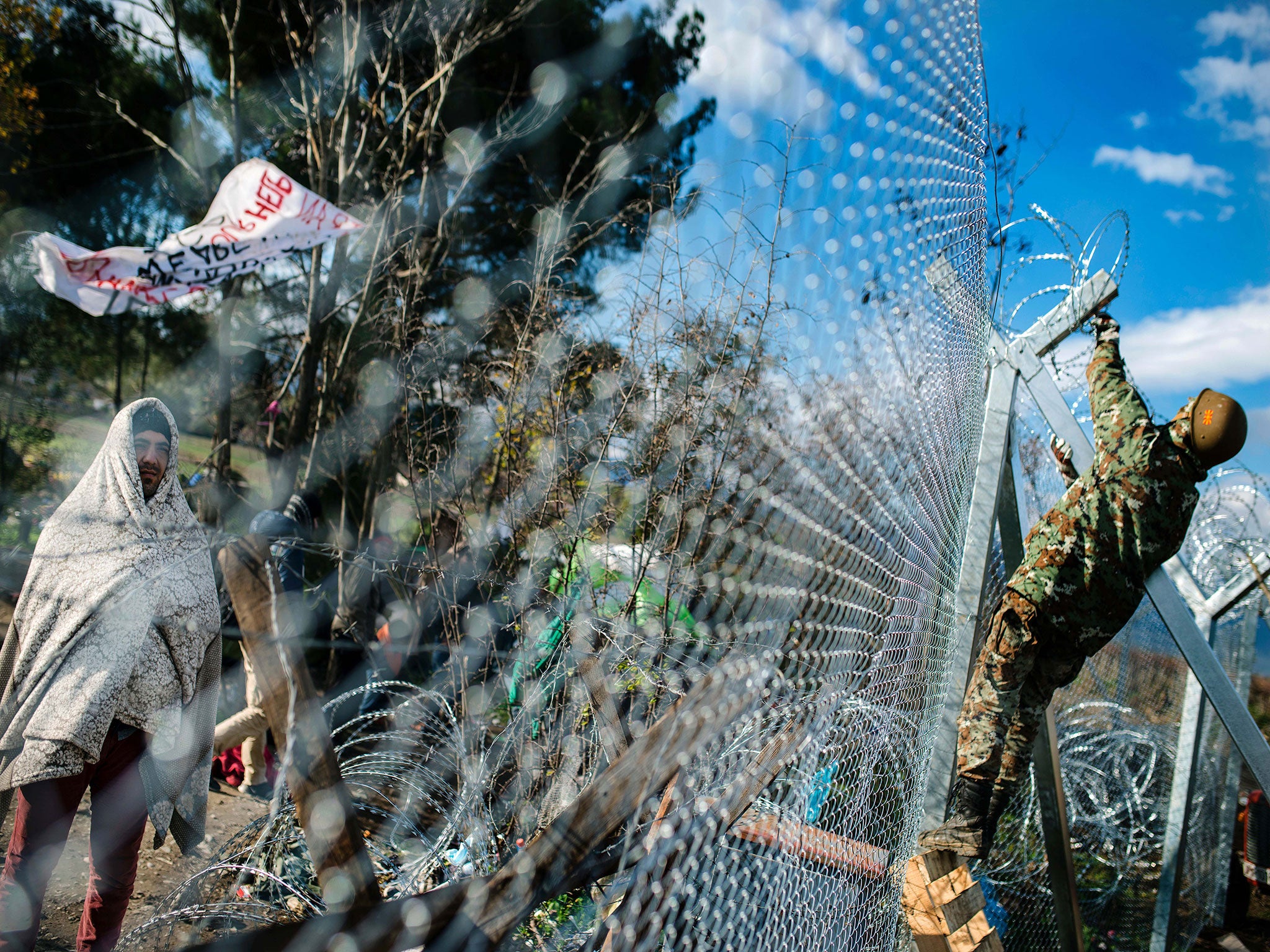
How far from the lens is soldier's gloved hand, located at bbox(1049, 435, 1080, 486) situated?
2.62 metres

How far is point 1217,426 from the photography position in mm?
2182

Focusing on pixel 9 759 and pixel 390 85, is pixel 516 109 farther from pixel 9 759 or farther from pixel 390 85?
pixel 9 759

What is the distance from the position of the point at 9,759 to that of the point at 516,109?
22.0 feet

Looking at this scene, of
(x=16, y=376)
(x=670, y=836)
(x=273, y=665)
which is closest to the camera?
(x=273, y=665)

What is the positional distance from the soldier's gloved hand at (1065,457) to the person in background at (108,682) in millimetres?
3187

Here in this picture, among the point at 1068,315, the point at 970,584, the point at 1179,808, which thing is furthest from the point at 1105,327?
the point at 1179,808

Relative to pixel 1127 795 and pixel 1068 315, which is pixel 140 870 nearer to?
pixel 1068 315

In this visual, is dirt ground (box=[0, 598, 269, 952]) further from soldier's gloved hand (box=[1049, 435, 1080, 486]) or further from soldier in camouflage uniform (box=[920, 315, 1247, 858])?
soldier's gloved hand (box=[1049, 435, 1080, 486])

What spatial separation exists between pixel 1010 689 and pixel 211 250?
5596 mm

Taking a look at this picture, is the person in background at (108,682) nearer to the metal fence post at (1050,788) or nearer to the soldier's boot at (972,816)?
the soldier's boot at (972,816)

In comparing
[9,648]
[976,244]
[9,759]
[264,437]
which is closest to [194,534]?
[9,648]

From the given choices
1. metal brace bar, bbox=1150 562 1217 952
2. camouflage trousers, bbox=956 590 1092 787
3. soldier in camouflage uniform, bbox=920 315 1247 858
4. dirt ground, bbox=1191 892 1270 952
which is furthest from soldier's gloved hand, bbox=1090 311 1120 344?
dirt ground, bbox=1191 892 1270 952

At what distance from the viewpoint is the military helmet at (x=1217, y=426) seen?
2.19 m

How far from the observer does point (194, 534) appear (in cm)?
252
